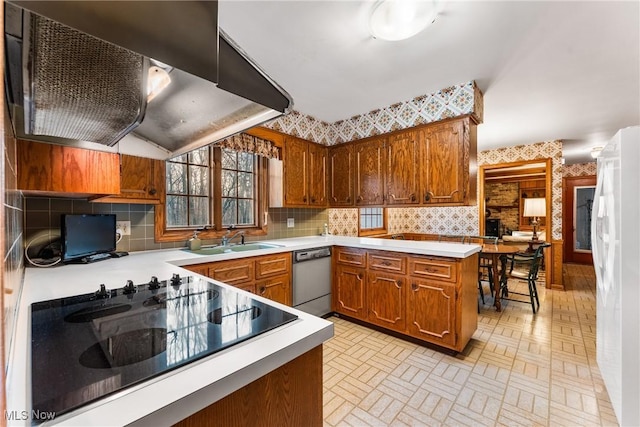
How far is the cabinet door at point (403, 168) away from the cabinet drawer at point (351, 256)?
27.0 inches

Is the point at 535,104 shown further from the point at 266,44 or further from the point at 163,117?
the point at 163,117

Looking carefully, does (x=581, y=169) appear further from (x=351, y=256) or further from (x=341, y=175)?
(x=351, y=256)

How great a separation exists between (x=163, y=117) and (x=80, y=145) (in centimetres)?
53

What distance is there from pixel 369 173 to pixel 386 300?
1.47 m

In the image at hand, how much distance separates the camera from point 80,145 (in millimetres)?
1359

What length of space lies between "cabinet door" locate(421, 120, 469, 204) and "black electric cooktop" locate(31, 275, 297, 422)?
2241mm

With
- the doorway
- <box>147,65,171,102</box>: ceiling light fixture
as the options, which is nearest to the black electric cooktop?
<box>147,65,171,102</box>: ceiling light fixture

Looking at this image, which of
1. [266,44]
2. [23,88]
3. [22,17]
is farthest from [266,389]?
[266,44]

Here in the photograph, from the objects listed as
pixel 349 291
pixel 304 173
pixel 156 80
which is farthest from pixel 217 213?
pixel 156 80

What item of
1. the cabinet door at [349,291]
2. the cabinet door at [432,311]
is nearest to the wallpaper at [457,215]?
the cabinet door at [349,291]

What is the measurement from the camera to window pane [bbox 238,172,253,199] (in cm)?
301

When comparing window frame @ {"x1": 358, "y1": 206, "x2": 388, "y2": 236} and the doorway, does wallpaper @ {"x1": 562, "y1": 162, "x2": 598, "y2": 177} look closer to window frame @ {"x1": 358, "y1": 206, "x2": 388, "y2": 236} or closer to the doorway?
the doorway

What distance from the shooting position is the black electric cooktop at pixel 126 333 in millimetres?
532

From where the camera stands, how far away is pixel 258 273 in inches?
93.2
